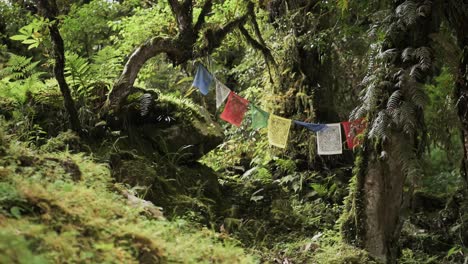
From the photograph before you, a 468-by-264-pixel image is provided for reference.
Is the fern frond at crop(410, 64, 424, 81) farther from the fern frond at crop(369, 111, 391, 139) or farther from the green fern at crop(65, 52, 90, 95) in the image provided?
the green fern at crop(65, 52, 90, 95)

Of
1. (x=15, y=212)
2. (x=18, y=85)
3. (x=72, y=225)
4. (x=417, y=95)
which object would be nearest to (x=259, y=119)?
(x=417, y=95)

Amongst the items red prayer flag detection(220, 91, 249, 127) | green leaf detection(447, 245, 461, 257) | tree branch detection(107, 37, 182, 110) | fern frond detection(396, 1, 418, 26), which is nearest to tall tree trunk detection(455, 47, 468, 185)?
fern frond detection(396, 1, 418, 26)

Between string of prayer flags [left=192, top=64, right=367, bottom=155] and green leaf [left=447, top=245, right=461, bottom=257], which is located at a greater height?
string of prayer flags [left=192, top=64, right=367, bottom=155]

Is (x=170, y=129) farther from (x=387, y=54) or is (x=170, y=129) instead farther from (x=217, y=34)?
(x=387, y=54)

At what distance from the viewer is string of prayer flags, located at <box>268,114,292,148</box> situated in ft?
25.0

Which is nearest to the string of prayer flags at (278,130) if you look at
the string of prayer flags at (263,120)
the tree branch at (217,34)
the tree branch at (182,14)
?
the string of prayer flags at (263,120)

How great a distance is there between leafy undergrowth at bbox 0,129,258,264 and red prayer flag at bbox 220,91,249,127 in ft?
12.0

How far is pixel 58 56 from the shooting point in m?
5.75

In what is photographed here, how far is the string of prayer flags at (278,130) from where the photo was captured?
299 inches

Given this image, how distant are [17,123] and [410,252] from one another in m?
5.37

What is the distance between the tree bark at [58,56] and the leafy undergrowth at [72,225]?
1865 mm

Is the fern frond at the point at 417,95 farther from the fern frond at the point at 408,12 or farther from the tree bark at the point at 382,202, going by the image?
the tree bark at the point at 382,202

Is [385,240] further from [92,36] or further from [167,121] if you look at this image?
[92,36]

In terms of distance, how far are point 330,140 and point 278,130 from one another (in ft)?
2.64
